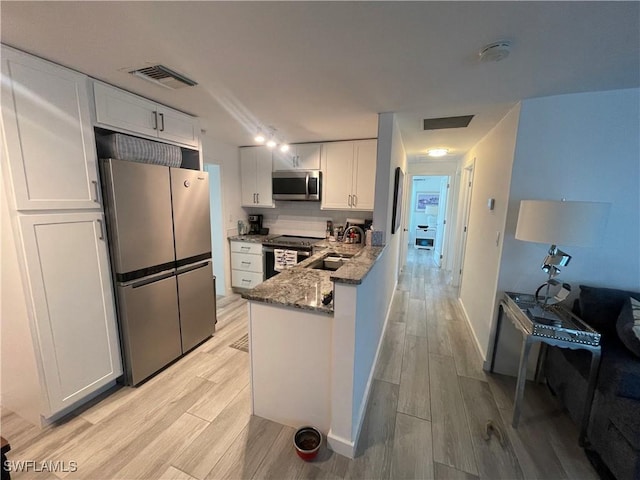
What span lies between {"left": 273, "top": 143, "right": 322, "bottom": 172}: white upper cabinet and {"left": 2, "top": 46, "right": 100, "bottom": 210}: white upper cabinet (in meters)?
2.33

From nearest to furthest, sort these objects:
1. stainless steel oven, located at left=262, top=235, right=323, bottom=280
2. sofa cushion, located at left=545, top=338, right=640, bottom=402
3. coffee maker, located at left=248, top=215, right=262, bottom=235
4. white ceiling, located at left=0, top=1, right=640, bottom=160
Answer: white ceiling, located at left=0, top=1, right=640, bottom=160, sofa cushion, located at left=545, top=338, right=640, bottom=402, stainless steel oven, located at left=262, top=235, right=323, bottom=280, coffee maker, located at left=248, top=215, right=262, bottom=235

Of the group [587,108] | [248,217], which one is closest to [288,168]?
[248,217]

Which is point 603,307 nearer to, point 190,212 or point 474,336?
point 474,336

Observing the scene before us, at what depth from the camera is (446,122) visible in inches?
102

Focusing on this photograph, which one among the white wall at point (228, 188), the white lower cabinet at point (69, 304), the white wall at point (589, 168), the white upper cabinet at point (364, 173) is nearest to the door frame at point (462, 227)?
the white upper cabinet at point (364, 173)

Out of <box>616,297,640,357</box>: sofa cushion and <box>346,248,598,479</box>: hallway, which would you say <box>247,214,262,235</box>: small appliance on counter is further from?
<box>616,297,640,357</box>: sofa cushion

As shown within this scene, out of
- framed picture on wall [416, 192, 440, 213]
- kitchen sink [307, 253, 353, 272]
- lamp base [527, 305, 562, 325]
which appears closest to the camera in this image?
lamp base [527, 305, 562, 325]

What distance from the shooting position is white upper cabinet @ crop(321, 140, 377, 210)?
3.43 meters

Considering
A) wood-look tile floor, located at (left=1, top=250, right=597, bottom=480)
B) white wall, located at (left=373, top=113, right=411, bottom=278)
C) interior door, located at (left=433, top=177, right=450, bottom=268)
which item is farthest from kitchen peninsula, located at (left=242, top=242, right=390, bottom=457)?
interior door, located at (left=433, top=177, right=450, bottom=268)

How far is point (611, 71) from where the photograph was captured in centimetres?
153

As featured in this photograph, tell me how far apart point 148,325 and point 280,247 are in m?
1.91

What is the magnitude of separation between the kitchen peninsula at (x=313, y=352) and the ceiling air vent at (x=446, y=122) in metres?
1.67

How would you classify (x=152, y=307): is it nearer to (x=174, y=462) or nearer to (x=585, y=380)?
(x=174, y=462)

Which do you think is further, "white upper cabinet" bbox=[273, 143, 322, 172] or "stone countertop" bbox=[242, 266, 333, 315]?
"white upper cabinet" bbox=[273, 143, 322, 172]
